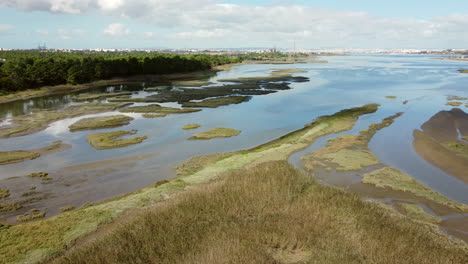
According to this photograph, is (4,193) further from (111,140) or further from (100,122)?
(100,122)

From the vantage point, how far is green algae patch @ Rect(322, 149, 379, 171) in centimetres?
2212

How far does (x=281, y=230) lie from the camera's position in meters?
11.0

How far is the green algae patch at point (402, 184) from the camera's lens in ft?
55.5

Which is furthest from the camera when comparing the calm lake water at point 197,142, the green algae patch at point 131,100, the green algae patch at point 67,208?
the green algae patch at point 131,100

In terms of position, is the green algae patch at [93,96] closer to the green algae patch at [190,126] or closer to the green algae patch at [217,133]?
the green algae patch at [190,126]

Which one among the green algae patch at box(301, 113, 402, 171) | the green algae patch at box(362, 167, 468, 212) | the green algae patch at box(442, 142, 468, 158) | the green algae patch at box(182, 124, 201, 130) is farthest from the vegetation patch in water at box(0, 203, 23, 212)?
the green algae patch at box(442, 142, 468, 158)

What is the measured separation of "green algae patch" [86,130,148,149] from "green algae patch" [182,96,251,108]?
16.6m

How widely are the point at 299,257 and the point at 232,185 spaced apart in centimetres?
604

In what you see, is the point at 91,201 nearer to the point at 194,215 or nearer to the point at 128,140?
the point at 194,215

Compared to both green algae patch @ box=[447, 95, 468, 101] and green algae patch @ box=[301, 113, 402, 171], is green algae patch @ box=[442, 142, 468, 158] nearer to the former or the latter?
green algae patch @ box=[301, 113, 402, 171]

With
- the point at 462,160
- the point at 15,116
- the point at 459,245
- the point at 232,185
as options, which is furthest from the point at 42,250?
the point at 15,116

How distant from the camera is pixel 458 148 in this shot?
26562 millimetres

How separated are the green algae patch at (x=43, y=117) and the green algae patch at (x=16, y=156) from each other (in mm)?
6946

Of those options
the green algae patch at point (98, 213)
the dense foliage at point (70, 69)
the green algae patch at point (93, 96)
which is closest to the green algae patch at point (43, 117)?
the green algae patch at point (93, 96)
